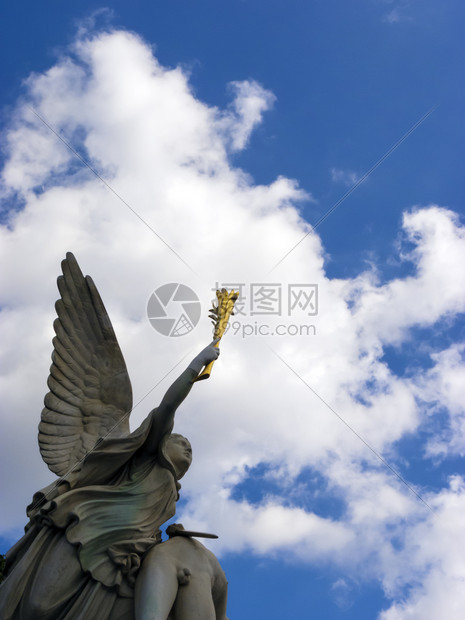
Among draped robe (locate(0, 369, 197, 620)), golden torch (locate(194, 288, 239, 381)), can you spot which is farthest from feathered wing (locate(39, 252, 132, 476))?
golden torch (locate(194, 288, 239, 381))

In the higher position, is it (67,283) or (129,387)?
(67,283)

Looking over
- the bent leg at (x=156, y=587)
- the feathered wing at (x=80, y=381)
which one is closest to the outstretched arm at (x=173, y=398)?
the feathered wing at (x=80, y=381)

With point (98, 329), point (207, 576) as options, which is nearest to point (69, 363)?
point (98, 329)

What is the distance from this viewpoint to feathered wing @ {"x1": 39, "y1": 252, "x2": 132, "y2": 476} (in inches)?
301

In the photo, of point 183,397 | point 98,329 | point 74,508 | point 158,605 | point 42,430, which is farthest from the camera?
point 98,329

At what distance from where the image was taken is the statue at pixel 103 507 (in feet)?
20.2

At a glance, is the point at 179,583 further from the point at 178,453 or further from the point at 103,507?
the point at 178,453

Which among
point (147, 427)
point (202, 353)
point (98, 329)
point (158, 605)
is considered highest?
point (98, 329)

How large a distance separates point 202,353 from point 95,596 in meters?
2.38

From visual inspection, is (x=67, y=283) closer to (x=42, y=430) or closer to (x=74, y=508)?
(x=42, y=430)

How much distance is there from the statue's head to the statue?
0.01 metres

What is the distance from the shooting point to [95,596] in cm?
616

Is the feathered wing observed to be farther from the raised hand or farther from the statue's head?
the raised hand

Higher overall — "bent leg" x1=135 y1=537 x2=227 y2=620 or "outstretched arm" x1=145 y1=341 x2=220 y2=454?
"outstretched arm" x1=145 y1=341 x2=220 y2=454
